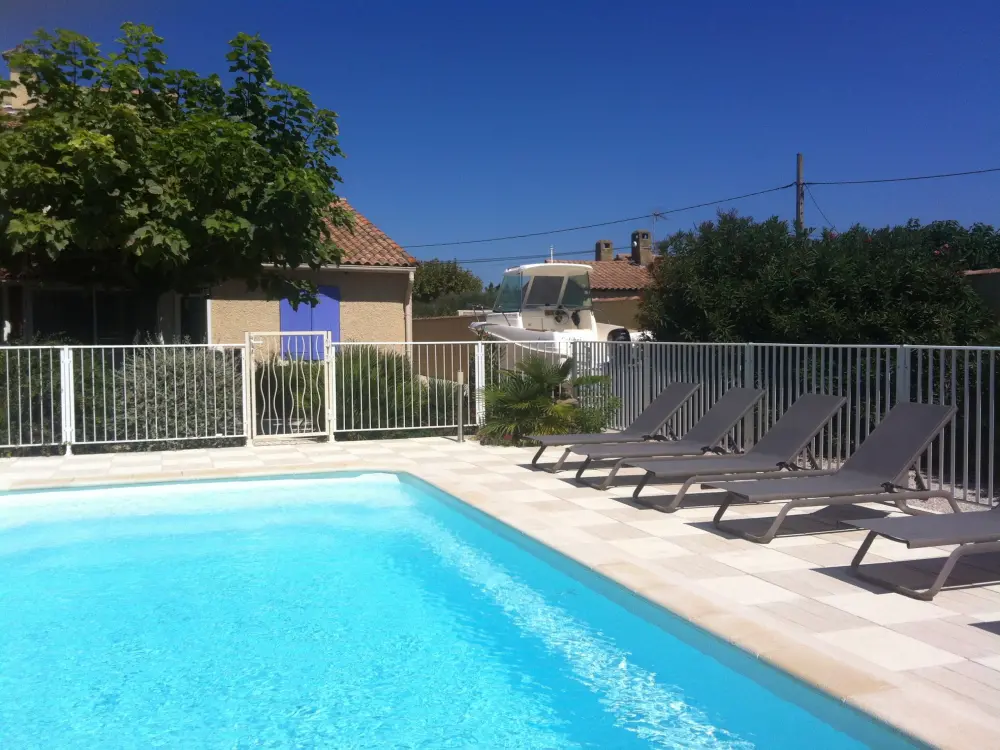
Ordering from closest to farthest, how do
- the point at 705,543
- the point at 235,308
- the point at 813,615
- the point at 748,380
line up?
the point at 813,615 < the point at 705,543 < the point at 748,380 < the point at 235,308

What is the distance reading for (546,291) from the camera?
20.1m

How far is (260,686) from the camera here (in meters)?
5.04

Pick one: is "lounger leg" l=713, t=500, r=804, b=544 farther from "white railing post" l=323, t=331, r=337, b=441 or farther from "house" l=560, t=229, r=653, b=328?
"house" l=560, t=229, r=653, b=328

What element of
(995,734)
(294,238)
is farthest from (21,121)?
(995,734)

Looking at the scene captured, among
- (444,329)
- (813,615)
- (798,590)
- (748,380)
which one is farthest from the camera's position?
(444,329)

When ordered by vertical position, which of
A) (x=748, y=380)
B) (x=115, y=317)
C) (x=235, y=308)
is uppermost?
(x=235, y=308)

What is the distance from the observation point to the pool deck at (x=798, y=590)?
3957 mm

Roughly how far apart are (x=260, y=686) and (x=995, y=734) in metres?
3.68

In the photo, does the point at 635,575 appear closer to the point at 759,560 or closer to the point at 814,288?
the point at 759,560

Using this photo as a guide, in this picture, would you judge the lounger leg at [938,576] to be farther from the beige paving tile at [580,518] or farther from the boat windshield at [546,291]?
the boat windshield at [546,291]

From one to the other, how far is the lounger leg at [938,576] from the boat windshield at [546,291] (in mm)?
14366

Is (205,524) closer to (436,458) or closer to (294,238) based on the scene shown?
(436,458)

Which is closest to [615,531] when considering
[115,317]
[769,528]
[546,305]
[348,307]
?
[769,528]

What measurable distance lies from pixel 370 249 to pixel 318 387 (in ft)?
30.1
